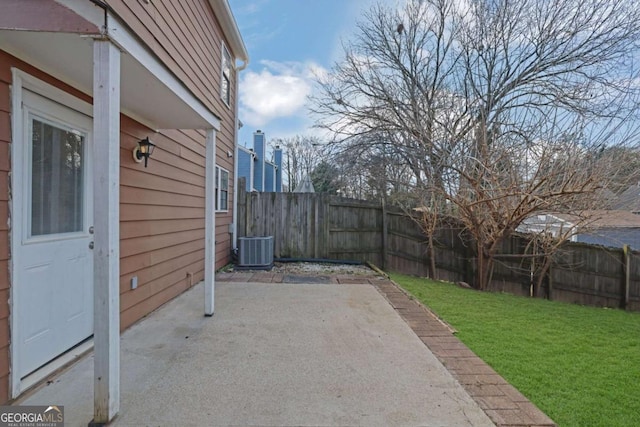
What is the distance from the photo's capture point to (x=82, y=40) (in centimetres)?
194

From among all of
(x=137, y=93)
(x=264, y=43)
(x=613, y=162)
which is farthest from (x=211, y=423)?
(x=264, y=43)

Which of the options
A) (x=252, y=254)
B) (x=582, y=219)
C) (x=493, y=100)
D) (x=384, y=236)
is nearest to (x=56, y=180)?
(x=252, y=254)

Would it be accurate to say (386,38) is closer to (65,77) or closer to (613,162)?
(613,162)

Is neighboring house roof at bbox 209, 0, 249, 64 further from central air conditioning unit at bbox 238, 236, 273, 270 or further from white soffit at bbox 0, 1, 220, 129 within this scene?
central air conditioning unit at bbox 238, 236, 273, 270

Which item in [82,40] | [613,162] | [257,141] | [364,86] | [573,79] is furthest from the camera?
[257,141]

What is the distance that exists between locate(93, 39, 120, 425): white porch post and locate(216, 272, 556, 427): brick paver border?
235 centimetres

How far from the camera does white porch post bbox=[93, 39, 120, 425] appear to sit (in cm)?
188

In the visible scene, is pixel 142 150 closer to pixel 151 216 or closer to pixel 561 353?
pixel 151 216

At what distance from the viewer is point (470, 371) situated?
2.67 m

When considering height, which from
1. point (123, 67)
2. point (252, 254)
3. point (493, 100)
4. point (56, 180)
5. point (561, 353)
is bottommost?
point (561, 353)

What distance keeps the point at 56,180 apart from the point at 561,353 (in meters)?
4.76

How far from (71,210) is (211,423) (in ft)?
6.99

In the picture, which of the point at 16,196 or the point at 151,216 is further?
the point at 151,216

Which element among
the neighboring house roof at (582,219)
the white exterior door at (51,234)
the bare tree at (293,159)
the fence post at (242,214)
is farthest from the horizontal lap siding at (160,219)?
the bare tree at (293,159)
